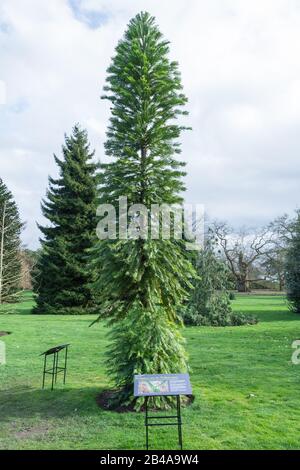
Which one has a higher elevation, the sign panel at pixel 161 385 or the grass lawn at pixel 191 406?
the sign panel at pixel 161 385

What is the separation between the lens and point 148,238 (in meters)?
7.45

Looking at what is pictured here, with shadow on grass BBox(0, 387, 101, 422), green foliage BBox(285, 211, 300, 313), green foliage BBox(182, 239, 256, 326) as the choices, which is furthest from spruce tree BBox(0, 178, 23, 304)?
shadow on grass BBox(0, 387, 101, 422)

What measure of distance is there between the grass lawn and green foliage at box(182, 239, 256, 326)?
5834 millimetres

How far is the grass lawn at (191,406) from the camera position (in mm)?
5770

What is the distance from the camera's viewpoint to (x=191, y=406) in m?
7.18

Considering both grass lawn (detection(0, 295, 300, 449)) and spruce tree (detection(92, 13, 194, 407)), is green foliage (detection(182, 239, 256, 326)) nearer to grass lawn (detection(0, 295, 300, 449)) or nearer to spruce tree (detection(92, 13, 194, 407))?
grass lawn (detection(0, 295, 300, 449))

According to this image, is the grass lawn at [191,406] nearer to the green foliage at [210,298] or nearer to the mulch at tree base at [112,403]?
the mulch at tree base at [112,403]

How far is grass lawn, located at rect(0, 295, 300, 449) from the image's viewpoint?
5770 mm

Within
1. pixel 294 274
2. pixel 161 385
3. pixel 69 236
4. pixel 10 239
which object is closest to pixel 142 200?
pixel 161 385

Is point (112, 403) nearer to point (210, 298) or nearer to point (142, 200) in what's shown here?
point (142, 200)

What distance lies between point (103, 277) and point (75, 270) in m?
20.4

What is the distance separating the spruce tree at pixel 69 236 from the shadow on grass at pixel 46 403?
18719 mm

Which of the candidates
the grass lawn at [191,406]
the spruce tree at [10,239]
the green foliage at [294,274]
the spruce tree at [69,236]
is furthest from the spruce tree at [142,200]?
the spruce tree at [10,239]

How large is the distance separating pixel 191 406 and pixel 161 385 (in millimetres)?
1694
